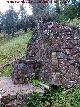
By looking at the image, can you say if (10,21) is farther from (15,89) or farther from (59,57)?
(15,89)

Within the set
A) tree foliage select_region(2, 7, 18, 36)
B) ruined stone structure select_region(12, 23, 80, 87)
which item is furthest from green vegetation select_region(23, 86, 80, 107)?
tree foliage select_region(2, 7, 18, 36)

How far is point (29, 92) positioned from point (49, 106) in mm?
612

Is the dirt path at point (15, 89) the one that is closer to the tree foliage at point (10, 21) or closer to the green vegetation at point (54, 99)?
the green vegetation at point (54, 99)

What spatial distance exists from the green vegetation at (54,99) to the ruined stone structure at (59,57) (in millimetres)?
516

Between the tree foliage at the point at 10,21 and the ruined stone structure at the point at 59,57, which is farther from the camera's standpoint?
the tree foliage at the point at 10,21

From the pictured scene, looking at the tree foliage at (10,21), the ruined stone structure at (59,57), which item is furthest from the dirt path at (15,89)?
the tree foliage at (10,21)

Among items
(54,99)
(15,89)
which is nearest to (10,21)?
(15,89)

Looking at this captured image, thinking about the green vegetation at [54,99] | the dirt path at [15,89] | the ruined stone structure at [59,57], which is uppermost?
the ruined stone structure at [59,57]

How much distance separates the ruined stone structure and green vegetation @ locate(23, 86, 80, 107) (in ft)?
1.69

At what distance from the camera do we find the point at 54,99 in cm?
→ 781

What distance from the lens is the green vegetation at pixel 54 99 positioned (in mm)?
7609

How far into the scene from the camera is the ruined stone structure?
8.53 m

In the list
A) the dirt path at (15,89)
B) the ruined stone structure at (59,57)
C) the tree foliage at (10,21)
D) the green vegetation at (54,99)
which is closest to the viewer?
the green vegetation at (54,99)

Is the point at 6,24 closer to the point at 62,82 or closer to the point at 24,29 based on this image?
the point at 24,29
